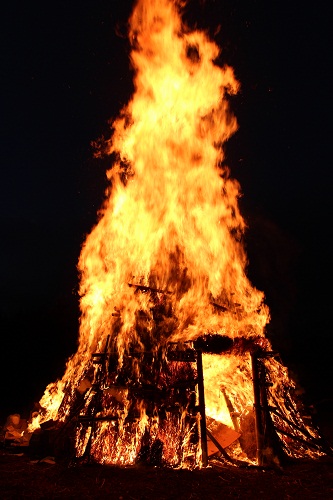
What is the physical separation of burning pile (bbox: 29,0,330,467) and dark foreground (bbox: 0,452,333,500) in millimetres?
598

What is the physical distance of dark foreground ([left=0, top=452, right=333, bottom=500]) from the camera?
233 inches

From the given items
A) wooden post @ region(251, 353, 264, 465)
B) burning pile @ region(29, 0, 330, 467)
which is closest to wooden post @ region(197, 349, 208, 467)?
burning pile @ region(29, 0, 330, 467)

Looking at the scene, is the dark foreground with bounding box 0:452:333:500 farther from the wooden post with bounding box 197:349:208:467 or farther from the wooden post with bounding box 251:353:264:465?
the wooden post with bounding box 251:353:264:465

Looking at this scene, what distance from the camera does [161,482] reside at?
645 centimetres

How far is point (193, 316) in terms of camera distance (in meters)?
9.89

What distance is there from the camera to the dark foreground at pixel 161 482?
5906mm

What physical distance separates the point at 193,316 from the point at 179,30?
26.3 feet

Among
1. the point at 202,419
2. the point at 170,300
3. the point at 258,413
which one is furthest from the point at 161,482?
the point at 170,300

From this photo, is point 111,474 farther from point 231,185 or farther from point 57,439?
point 231,185

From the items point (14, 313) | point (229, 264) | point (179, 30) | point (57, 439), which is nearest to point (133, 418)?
point (57, 439)

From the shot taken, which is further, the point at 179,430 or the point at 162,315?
the point at 162,315

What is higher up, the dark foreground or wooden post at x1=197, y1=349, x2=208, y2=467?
wooden post at x1=197, y1=349, x2=208, y2=467

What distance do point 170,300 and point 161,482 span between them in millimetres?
4471

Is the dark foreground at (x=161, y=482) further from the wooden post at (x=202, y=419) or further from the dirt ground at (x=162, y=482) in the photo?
the wooden post at (x=202, y=419)
